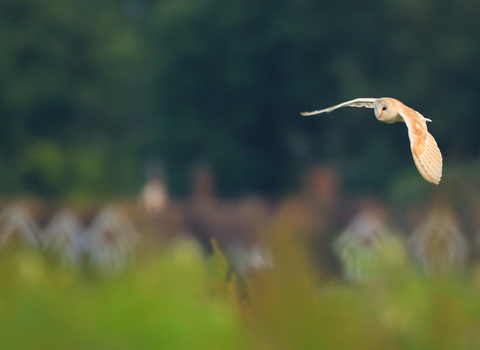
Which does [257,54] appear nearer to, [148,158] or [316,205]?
[148,158]

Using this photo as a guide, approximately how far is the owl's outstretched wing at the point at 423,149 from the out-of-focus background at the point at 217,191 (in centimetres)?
50

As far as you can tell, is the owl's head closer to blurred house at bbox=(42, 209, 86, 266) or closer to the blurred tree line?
blurred house at bbox=(42, 209, 86, 266)

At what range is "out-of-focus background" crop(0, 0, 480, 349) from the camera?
3031mm

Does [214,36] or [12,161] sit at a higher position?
[214,36]

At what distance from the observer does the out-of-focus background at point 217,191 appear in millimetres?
3031

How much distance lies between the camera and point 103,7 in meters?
18.2

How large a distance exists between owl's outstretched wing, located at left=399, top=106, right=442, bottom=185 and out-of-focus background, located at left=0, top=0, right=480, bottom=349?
0.50 meters

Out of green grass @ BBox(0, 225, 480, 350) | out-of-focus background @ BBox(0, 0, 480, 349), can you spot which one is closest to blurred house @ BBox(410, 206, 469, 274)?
out-of-focus background @ BBox(0, 0, 480, 349)

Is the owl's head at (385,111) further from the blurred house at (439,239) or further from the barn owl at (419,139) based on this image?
the blurred house at (439,239)

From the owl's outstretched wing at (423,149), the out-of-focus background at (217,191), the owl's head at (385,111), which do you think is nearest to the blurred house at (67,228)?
the out-of-focus background at (217,191)

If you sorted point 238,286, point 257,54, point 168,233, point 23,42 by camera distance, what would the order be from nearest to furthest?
point 238,286 → point 168,233 → point 257,54 → point 23,42

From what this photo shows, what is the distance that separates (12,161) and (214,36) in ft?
13.9

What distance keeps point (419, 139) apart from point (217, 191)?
467 inches

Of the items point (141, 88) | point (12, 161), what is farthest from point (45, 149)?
point (141, 88)
